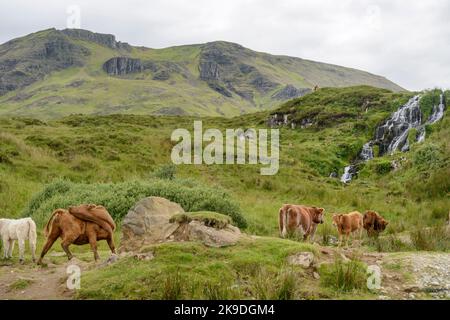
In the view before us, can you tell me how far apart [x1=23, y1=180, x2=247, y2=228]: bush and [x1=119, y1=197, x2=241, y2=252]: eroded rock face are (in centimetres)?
485

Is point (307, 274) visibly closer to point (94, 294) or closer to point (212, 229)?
point (212, 229)

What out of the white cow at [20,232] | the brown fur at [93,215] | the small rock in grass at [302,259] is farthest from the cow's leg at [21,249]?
the small rock in grass at [302,259]

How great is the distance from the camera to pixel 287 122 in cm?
5716

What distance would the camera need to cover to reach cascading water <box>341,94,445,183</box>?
4028cm

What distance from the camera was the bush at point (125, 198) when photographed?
1556 centimetres

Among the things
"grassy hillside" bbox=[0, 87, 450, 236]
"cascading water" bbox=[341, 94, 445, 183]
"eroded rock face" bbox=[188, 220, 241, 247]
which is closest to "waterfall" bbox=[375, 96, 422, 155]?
"cascading water" bbox=[341, 94, 445, 183]

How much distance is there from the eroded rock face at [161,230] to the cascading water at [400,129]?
29504 millimetres

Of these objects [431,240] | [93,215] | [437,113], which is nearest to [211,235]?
[93,215]

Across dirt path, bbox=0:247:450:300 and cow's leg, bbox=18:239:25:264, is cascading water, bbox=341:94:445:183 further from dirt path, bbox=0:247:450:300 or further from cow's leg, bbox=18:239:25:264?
cow's leg, bbox=18:239:25:264

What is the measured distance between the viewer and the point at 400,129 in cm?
4309

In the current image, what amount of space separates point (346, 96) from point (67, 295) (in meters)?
58.2

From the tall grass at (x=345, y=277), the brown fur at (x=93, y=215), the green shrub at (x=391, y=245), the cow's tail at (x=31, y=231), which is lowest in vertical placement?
the green shrub at (x=391, y=245)

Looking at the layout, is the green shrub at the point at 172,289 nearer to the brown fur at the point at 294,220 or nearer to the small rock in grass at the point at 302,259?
the small rock in grass at the point at 302,259
